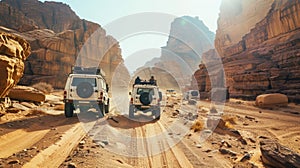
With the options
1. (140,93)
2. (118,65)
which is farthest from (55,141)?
(118,65)

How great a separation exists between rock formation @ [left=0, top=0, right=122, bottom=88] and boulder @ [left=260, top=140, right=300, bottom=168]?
43536 millimetres

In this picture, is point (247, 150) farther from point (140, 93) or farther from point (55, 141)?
point (140, 93)

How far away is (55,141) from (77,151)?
51.2 inches

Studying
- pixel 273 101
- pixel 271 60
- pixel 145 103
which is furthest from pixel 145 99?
pixel 271 60

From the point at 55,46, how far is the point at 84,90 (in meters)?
42.2

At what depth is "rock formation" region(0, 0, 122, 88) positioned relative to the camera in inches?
1668

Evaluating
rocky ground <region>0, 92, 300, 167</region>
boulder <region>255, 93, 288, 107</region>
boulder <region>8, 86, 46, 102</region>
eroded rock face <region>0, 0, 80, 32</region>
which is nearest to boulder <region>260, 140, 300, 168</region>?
rocky ground <region>0, 92, 300, 167</region>

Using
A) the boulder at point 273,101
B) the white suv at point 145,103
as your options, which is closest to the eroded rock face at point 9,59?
the white suv at point 145,103

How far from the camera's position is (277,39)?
40719mm

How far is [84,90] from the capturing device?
10.5 meters

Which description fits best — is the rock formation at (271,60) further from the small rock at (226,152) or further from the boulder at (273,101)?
the small rock at (226,152)

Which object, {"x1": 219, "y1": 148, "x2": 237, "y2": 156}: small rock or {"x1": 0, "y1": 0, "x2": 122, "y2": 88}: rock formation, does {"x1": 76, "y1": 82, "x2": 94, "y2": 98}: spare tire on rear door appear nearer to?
{"x1": 219, "y1": 148, "x2": 237, "y2": 156}: small rock

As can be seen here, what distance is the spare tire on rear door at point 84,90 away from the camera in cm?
1050

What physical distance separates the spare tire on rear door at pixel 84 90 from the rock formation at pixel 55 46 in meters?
34.7
